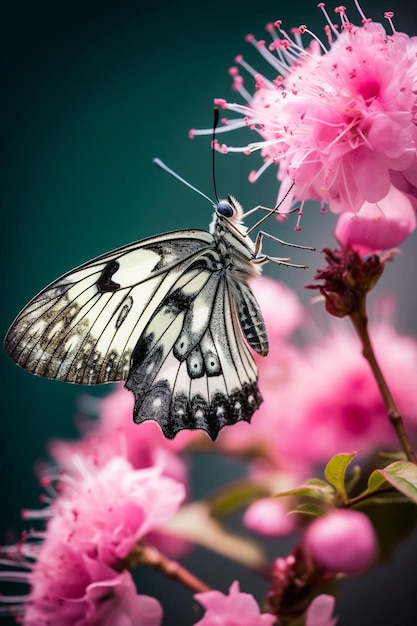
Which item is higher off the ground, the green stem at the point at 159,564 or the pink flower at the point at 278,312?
the pink flower at the point at 278,312

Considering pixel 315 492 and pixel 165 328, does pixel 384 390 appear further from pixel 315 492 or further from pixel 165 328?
pixel 165 328

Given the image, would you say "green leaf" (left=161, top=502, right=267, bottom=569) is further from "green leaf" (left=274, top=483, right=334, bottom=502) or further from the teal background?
the teal background

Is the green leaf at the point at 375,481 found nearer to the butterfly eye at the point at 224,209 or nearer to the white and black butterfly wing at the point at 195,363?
the white and black butterfly wing at the point at 195,363

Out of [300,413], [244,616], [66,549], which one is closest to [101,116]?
[300,413]

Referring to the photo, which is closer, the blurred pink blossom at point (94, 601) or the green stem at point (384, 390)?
the green stem at point (384, 390)

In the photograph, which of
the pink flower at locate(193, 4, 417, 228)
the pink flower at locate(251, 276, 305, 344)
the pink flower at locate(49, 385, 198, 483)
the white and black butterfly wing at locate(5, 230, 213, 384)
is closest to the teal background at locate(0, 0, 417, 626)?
the pink flower at locate(251, 276, 305, 344)

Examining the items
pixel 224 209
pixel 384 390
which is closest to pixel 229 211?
pixel 224 209

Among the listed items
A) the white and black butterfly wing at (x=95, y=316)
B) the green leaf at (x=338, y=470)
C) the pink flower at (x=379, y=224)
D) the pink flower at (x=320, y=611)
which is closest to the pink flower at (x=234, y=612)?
the pink flower at (x=320, y=611)

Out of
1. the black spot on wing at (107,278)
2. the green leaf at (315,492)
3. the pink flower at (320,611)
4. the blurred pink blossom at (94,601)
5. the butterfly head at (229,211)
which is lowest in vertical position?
the pink flower at (320,611)
